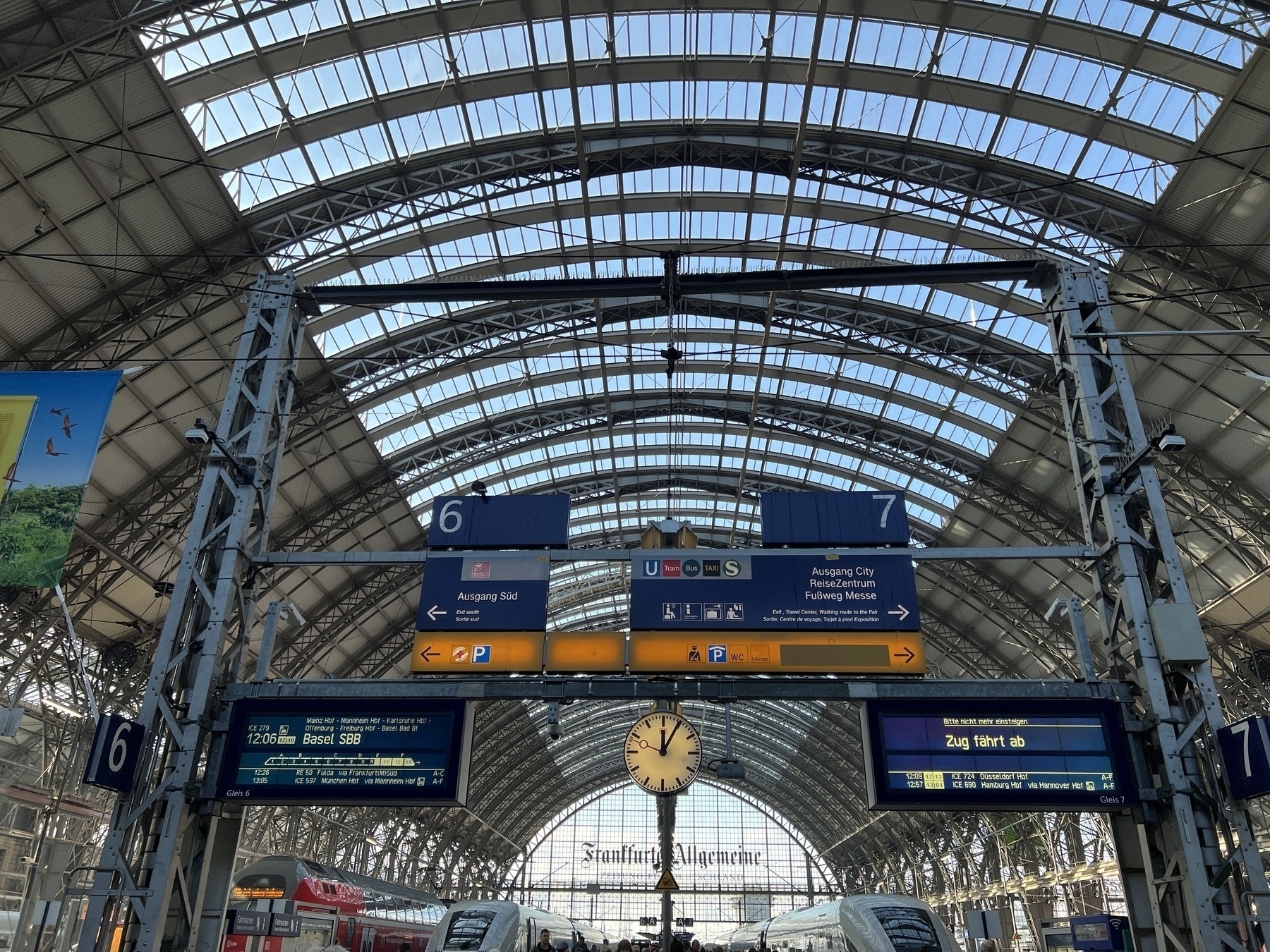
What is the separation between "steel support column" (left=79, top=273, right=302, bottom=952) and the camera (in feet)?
42.7

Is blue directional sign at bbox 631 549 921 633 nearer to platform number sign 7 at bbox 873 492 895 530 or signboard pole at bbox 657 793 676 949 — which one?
platform number sign 7 at bbox 873 492 895 530

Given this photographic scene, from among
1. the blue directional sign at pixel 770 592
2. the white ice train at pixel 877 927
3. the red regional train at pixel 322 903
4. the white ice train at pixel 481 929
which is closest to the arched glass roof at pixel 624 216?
the blue directional sign at pixel 770 592

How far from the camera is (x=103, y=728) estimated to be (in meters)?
12.5

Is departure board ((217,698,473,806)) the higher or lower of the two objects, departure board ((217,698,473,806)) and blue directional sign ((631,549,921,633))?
the lower

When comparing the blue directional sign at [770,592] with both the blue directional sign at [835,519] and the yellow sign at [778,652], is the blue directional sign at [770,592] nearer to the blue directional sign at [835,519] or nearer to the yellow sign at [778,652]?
the yellow sign at [778,652]

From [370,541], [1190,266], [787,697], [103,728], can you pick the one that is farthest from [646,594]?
[370,541]

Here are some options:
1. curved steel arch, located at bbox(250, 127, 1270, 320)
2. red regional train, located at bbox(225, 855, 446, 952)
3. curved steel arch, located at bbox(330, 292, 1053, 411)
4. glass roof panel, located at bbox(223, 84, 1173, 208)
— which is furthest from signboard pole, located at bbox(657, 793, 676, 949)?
curved steel arch, located at bbox(330, 292, 1053, 411)

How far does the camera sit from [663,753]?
13.6 meters

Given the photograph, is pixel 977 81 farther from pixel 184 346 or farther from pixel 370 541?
pixel 370 541

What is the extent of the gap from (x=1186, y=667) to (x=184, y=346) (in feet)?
86.0

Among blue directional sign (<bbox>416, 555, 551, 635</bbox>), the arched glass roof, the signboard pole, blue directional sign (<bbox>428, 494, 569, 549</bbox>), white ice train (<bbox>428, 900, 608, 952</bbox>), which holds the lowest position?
white ice train (<bbox>428, 900, 608, 952</bbox>)

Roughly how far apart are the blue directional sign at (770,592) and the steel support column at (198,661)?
6.73 meters

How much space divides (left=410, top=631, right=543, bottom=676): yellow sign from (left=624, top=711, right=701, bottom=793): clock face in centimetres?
237

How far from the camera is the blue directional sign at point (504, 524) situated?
16312 millimetres
